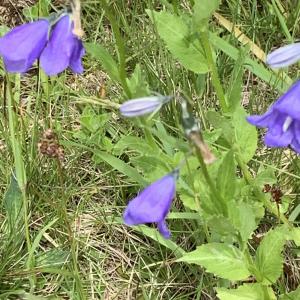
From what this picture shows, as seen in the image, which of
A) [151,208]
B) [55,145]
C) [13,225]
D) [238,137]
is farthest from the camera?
[13,225]

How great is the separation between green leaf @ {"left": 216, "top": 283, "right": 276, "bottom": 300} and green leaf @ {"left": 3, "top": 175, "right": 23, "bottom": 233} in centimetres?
69

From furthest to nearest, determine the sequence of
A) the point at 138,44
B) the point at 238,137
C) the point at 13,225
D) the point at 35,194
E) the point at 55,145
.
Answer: the point at 138,44
the point at 35,194
the point at 13,225
the point at 238,137
the point at 55,145

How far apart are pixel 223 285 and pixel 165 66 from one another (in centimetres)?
79

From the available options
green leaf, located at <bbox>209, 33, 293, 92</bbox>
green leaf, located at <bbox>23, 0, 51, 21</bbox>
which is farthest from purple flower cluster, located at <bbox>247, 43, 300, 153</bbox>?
green leaf, located at <bbox>23, 0, 51, 21</bbox>

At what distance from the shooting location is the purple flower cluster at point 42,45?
4.54 feet

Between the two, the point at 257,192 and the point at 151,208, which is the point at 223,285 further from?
the point at 151,208

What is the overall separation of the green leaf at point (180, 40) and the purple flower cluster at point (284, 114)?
13.0 inches

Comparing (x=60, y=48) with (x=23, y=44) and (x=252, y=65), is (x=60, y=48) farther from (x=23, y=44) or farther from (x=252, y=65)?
(x=252, y=65)

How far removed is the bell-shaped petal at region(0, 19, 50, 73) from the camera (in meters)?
1.38

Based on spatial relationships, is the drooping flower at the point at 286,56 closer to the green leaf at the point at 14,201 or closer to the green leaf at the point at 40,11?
the green leaf at the point at 14,201

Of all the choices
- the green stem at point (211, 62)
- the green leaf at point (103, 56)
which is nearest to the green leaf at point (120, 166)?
the green stem at point (211, 62)

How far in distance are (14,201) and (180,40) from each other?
0.75m

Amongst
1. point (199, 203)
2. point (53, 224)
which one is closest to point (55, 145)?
point (199, 203)

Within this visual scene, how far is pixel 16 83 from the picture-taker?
2436 mm
